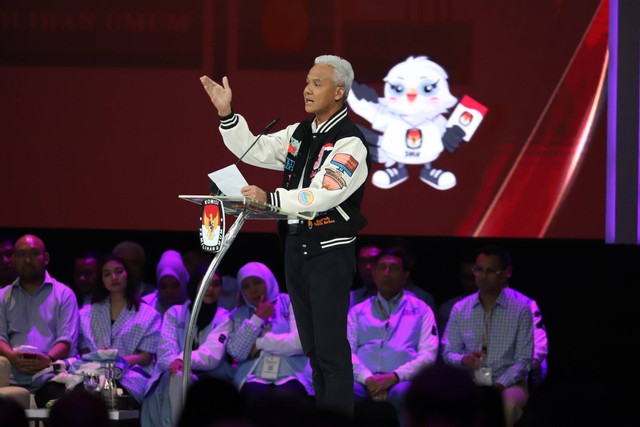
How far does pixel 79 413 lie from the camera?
68.8 inches

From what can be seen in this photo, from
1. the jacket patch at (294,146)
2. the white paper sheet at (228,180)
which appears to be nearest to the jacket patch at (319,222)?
the jacket patch at (294,146)

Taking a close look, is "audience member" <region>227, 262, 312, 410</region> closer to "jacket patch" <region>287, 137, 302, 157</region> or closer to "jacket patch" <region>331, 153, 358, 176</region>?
"jacket patch" <region>287, 137, 302, 157</region>

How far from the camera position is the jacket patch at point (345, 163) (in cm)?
373

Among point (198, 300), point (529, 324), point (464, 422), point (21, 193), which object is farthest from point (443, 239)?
point (464, 422)

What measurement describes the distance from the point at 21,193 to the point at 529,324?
3250mm

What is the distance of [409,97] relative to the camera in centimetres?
628

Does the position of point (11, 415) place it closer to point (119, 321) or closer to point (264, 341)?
point (264, 341)

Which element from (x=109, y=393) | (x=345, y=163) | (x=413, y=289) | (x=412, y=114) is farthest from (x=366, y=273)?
(x=345, y=163)

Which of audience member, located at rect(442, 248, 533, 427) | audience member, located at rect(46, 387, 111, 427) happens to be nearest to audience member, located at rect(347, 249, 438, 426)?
audience member, located at rect(442, 248, 533, 427)

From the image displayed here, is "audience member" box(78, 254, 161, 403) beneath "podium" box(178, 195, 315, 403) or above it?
beneath

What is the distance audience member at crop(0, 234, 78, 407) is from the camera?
5.73 meters

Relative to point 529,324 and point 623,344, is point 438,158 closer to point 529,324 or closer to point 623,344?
point 529,324

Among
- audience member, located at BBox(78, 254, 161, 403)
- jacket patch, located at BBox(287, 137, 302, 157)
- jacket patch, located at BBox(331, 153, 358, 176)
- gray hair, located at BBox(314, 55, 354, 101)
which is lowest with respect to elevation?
audience member, located at BBox(78, 254, 161, 403)

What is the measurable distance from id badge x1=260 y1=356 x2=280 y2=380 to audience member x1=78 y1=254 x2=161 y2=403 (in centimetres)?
69
